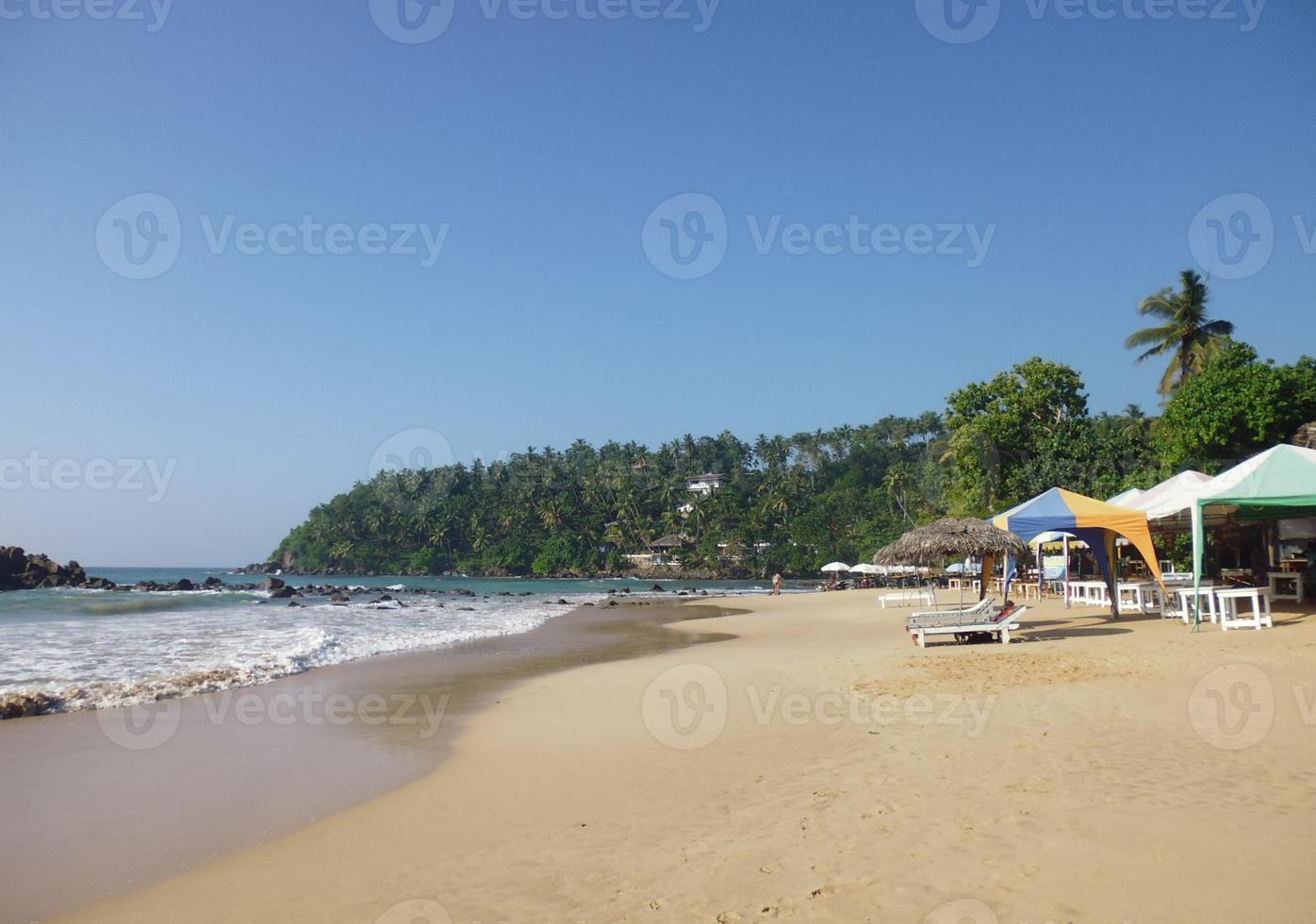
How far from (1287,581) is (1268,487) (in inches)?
164

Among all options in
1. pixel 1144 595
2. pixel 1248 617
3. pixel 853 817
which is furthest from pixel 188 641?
pixel 1144 595

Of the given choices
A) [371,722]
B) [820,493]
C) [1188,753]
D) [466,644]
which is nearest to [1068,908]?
[1188,753]

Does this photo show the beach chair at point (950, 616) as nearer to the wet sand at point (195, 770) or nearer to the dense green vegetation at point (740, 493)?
the wet sand at point (195, 770)

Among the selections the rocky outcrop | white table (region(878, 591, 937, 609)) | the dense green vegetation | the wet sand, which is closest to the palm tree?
the dense green vegetation

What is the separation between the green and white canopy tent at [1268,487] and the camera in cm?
1325

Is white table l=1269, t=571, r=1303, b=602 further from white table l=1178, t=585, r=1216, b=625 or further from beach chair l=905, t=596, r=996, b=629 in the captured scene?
beach chair l=905, t=596, r=996, b=629

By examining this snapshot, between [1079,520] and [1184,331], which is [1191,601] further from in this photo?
[1184,331]

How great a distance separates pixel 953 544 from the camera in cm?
1488

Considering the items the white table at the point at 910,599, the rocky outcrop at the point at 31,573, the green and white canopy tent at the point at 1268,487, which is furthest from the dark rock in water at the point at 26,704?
the rocky outcrop at the point at 31,573

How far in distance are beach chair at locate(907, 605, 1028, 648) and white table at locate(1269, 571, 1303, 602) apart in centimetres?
556

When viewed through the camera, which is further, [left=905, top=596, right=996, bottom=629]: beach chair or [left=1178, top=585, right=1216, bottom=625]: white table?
[left=905, top=596, right=996, bottom=629]: beach chair

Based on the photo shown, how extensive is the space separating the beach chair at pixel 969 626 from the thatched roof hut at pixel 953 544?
1072mm

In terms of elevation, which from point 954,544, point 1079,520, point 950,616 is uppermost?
point 1079,520

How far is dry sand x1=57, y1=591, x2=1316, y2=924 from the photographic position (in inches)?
168
